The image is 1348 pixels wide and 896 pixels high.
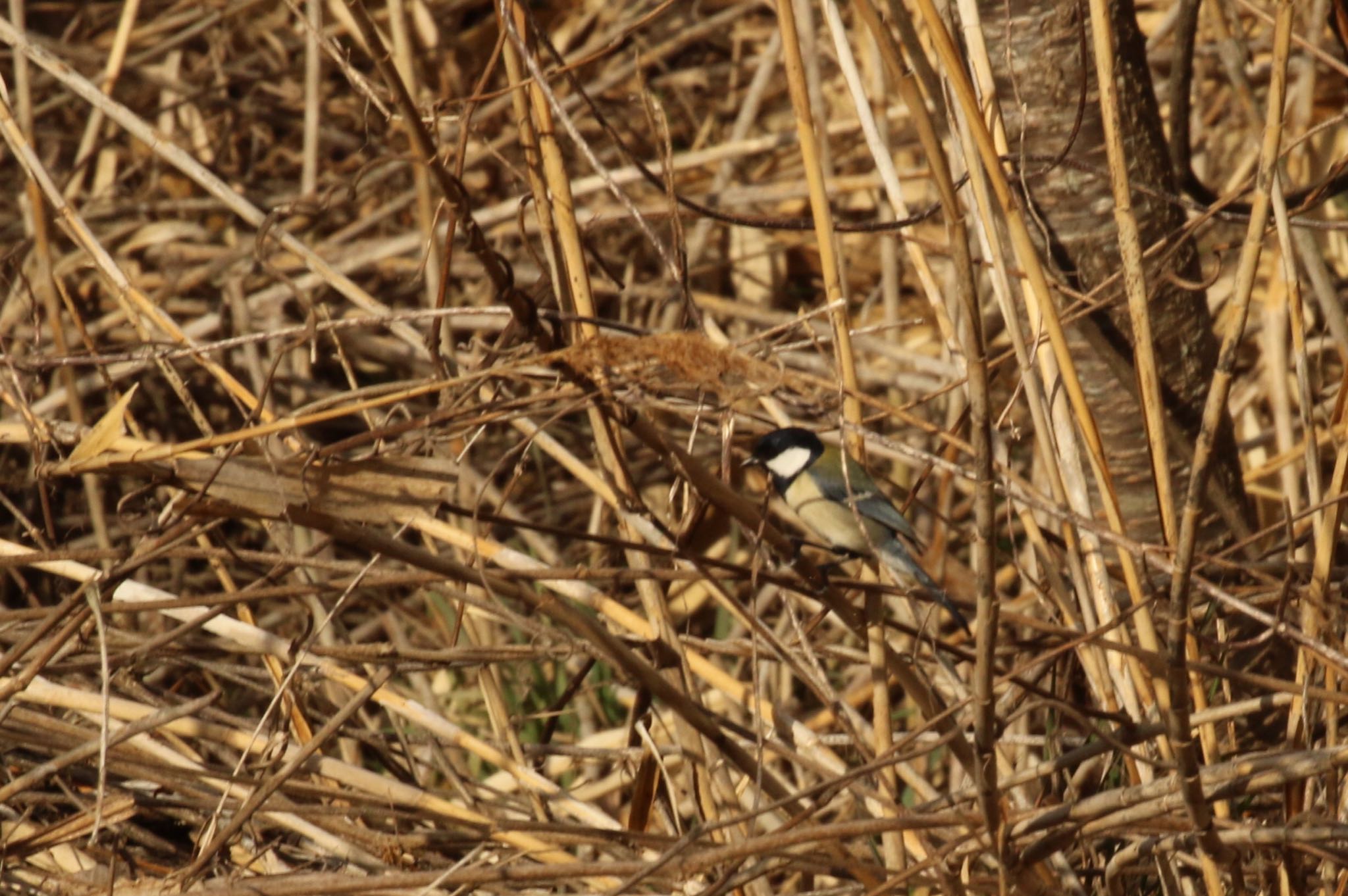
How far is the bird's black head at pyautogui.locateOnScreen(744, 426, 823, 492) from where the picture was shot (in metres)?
2.26

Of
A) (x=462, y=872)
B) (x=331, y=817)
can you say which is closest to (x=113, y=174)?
(x=331, y=817)

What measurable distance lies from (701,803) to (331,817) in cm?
50

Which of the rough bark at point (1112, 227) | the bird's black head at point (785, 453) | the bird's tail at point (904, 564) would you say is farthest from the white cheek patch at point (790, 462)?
the rough bark at point (1112, 227)

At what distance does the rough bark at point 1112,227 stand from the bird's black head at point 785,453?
1.57 ft

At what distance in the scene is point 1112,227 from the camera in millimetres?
2250

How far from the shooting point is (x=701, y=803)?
74.8 inches

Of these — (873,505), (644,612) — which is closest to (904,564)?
(873,505)

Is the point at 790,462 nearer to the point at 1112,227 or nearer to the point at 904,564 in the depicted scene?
the point at 904,564

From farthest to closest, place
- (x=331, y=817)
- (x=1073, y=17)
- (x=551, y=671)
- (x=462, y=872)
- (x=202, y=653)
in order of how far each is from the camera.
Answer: (x=551, y=671)
(x=1073, y=17)
(x=202, y=653)
(x=331, y=817)
(x=462, y=872)

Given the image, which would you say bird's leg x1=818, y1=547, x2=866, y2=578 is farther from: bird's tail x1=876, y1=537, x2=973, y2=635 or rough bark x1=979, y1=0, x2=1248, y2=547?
rough bark x1=979, y1=0, x2=1248, y2=547

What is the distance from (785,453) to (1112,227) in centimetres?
66

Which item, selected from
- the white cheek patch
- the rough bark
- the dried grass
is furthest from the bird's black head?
the rough bark

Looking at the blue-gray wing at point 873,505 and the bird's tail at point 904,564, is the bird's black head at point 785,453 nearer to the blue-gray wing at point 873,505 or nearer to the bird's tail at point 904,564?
the blue-gray wing at point 873,505

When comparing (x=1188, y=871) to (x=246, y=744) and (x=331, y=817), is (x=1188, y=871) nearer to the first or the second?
(x=331, y=817)
